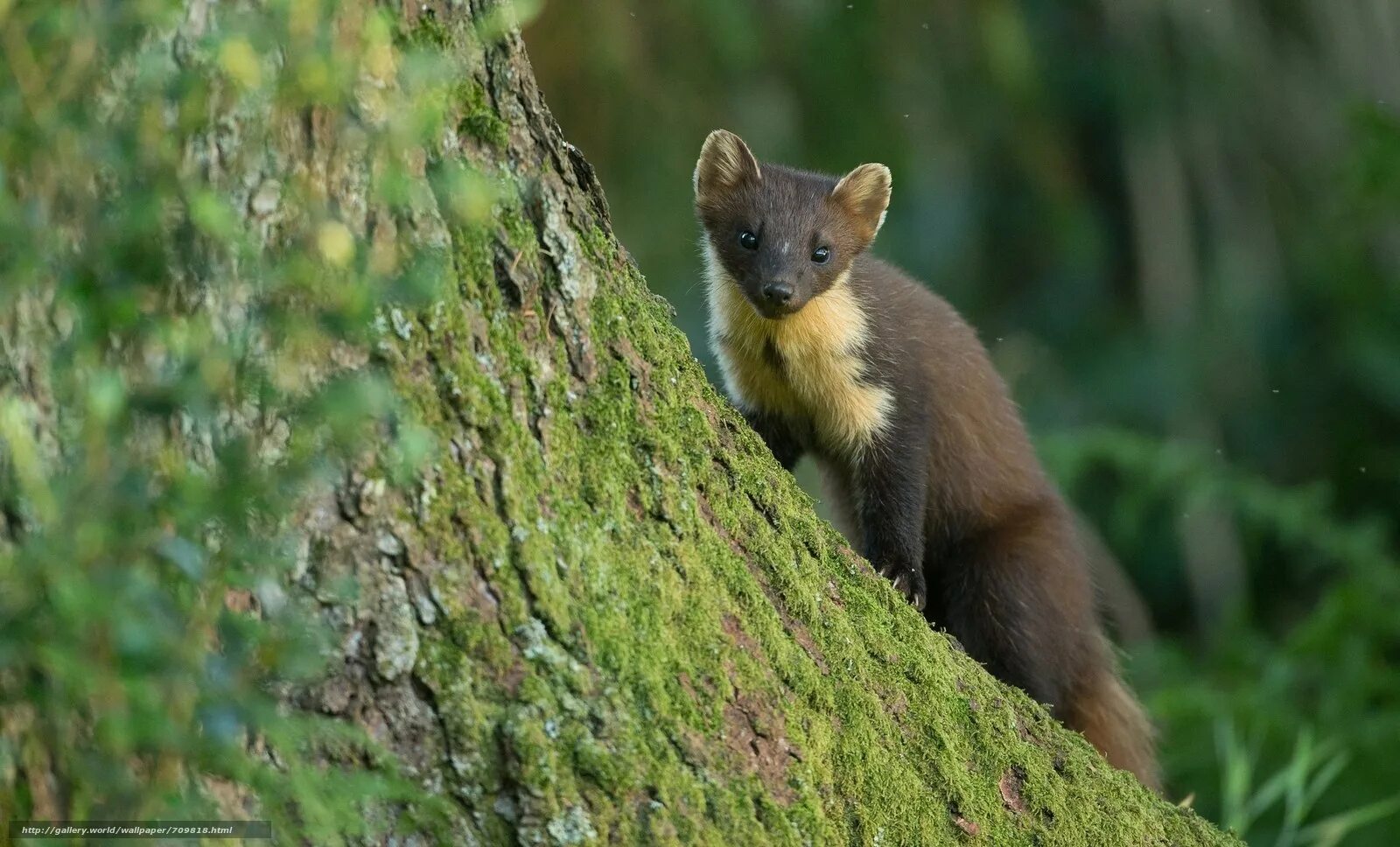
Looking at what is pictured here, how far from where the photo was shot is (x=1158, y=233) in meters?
10.4

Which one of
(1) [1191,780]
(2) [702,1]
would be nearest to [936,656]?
(1) [1191,780]

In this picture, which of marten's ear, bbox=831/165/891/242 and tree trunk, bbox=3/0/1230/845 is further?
marten's ear, bbox=831/165/891/242

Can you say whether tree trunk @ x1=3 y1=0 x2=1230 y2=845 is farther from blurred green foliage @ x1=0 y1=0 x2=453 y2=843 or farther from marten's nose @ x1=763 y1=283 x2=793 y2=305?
marten's nose @ x1=763 y1=283 x2=793 y2=305

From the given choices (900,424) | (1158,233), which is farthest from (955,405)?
(1158,233)

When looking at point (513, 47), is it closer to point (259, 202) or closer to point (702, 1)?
point (259, 202)

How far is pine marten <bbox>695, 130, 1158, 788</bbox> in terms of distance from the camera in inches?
188

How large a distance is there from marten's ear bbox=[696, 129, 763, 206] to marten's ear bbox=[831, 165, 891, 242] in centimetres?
27

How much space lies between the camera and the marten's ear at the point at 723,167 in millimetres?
5113

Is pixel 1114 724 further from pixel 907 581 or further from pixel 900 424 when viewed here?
pixel 900 424

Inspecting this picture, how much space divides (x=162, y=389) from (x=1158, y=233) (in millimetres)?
9394

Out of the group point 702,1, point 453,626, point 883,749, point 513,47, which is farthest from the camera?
point 702,1

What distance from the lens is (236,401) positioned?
6.51ft

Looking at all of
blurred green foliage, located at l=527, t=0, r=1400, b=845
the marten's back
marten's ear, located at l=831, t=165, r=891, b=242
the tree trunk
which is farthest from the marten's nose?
blurred green foliage, located at l=527, t=0, r=1400, b=845

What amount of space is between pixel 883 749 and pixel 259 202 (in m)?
1.43
